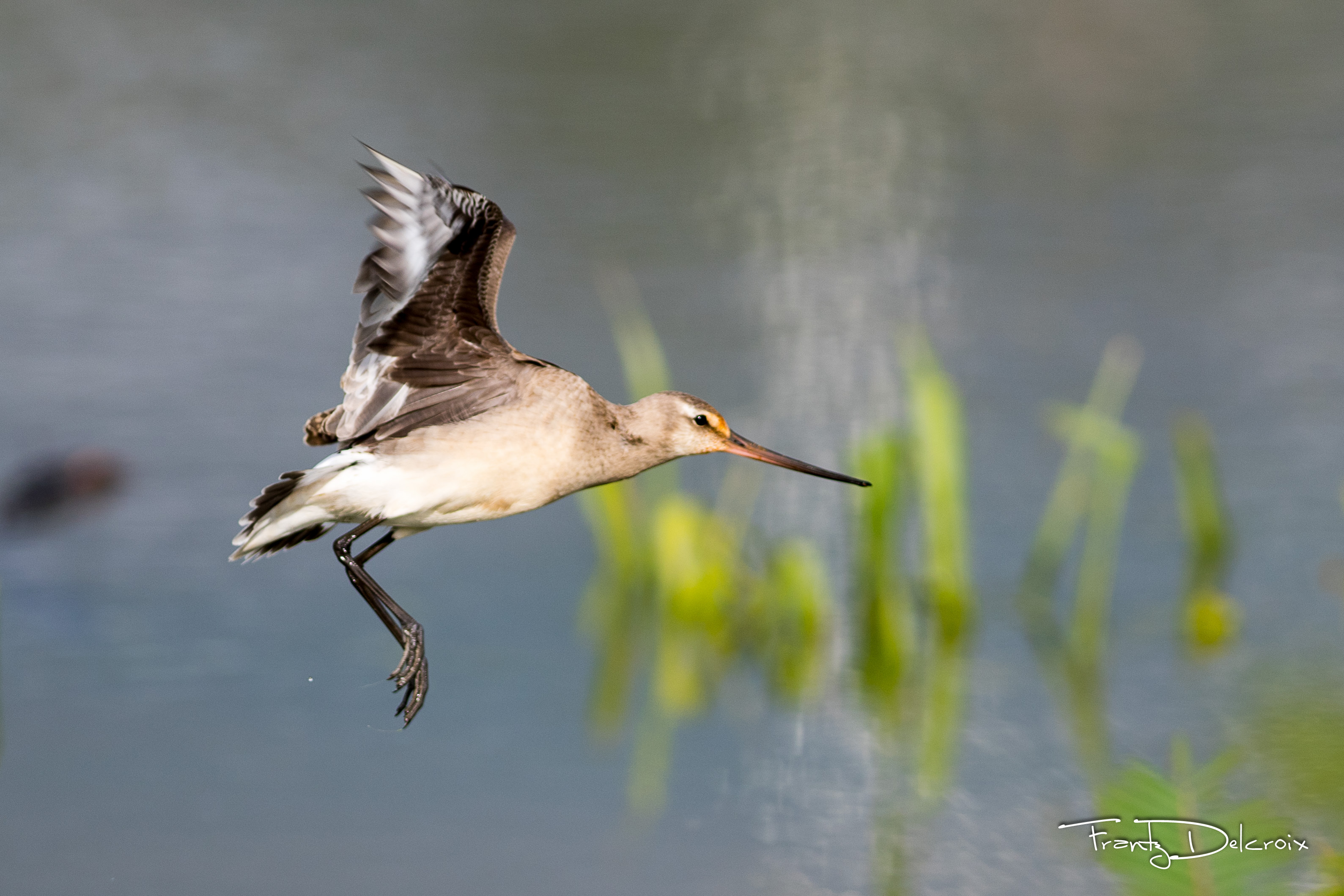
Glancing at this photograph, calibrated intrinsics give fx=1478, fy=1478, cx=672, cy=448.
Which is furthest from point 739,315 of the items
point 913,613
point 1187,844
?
point 1187,844

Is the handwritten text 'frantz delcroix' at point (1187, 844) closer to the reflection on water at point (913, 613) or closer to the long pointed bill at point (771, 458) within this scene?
the long pointed bill at point (771, 458)

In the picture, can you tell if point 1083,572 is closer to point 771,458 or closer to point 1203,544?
Result: point 1203,544

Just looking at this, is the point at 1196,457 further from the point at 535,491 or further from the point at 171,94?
the point at 171,94

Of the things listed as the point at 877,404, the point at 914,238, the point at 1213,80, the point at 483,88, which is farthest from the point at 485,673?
→ the point at 1213,80

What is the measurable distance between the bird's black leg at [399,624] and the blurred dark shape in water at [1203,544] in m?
4.00

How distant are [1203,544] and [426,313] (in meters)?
4.66

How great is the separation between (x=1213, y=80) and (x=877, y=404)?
6.79 metres

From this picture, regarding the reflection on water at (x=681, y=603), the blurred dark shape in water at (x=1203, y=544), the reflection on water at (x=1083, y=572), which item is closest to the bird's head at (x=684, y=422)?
the reflection on water at (x=681, y=603)

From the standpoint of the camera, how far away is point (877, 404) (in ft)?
24.4

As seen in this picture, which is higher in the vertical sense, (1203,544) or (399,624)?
(1203,544)

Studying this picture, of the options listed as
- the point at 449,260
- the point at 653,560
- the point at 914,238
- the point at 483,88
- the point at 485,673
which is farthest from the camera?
the point at 483,88

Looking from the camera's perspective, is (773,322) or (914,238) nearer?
(773,322)

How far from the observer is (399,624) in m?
3.32

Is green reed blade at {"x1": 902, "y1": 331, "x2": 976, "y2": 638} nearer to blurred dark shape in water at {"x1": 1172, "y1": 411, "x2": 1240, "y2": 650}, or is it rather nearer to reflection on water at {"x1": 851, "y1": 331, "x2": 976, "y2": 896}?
reflection on water at {"x1": 851, "y1": 331, "x2": 976, "y2": 896}
